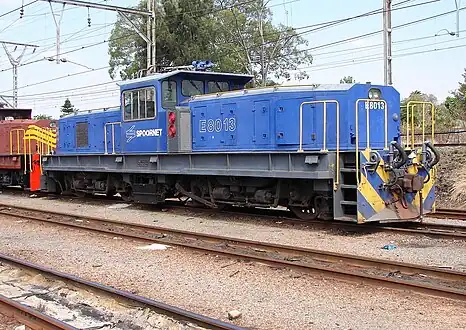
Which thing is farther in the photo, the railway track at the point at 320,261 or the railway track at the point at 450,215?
the railway track at the point at 450,215

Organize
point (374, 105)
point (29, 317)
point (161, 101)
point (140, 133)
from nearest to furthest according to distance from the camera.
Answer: point (29, 317), point (374, 105), point (161, 101), point (140, 133)

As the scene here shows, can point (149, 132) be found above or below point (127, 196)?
above

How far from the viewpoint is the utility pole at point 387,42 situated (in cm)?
1981

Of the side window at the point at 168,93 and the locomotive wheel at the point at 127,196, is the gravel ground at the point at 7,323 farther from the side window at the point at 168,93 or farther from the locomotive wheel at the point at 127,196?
the locomotive wheel at the point at 127,196

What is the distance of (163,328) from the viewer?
5.14 metres

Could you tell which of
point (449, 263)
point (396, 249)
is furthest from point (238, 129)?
point (449, 263)

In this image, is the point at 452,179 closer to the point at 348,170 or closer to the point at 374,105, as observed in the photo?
the point at 374,105

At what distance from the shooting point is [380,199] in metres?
9.77

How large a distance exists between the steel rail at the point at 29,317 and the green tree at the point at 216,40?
2860 cm

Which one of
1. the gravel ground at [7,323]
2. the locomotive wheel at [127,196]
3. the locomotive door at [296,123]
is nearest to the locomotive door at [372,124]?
the locomotive door at [296,123]

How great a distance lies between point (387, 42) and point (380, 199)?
1195 centimetres

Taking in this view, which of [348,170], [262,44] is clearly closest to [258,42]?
[262,44]

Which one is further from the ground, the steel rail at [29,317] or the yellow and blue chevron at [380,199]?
the yellow and blue chevron at [380,199]

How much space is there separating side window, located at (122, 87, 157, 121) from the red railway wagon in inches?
220
